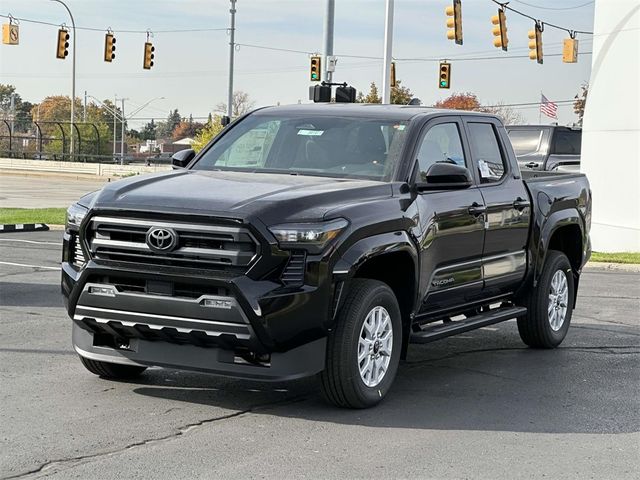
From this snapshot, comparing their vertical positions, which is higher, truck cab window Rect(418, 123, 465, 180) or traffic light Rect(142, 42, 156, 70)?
traffic light Rect(142, 42, 156, 70)

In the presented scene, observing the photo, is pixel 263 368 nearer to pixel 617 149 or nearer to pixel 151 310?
pixel 151 310

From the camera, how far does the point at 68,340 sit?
351 inches

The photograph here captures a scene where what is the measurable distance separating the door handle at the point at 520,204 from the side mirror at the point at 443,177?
4.18 feet

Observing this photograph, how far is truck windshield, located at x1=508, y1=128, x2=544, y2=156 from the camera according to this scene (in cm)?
2236

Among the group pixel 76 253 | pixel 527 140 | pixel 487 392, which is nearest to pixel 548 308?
pixel 487 392

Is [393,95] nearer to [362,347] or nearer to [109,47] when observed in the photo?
[109,47]

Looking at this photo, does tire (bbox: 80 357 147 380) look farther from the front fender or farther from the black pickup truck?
the front fender

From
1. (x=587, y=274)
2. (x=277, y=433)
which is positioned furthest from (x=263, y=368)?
(x=587, y=274)

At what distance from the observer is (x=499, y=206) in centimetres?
854

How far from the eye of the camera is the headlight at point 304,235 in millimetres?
6348

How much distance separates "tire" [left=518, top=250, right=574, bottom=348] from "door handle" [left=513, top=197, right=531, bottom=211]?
669mm

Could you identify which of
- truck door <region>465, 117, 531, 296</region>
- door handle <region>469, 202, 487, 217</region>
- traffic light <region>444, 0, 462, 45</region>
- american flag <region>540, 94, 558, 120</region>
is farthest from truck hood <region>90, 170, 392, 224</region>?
american flag <region>540, 94, 558, 120</region>

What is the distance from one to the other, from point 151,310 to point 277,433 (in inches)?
41.7

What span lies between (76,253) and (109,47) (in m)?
39.0
